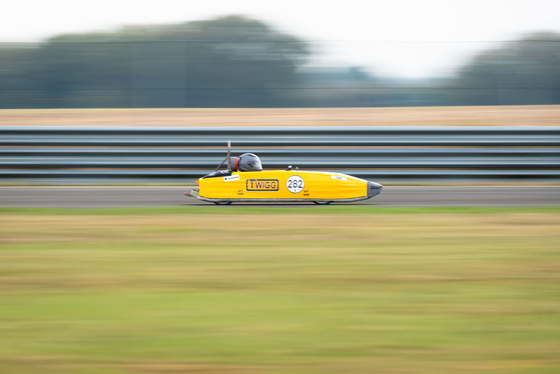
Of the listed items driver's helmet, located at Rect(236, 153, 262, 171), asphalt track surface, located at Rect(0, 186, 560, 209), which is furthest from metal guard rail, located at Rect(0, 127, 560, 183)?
driver's helmet, located at Rect(236, 153, 262, 171)

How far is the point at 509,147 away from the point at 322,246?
8039 millimetres

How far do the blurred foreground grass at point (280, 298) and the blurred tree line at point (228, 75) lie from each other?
6264 millimetres

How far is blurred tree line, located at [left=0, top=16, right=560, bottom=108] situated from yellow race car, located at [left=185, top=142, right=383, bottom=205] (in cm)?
414

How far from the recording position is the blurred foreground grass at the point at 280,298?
11.0ft

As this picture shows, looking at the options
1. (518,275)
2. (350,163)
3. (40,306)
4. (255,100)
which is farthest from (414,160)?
(40,306)

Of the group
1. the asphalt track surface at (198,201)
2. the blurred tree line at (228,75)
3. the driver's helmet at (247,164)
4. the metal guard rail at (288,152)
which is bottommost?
the asphalt track surface at (198,201)

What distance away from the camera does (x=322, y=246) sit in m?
6.41

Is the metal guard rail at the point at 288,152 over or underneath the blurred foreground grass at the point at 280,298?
over

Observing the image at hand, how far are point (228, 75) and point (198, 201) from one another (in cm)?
393

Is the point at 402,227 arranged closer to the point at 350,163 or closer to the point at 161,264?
the point at 161,264

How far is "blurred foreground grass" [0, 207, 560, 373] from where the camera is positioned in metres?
3.34

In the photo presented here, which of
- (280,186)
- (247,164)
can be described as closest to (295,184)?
(280,186)

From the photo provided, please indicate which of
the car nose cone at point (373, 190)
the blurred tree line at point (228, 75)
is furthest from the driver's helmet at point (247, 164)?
the blurred tree line at point (228, 75)

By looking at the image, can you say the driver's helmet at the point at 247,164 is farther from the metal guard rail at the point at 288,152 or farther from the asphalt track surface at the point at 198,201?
the metal guard rail at the point at 288,152
